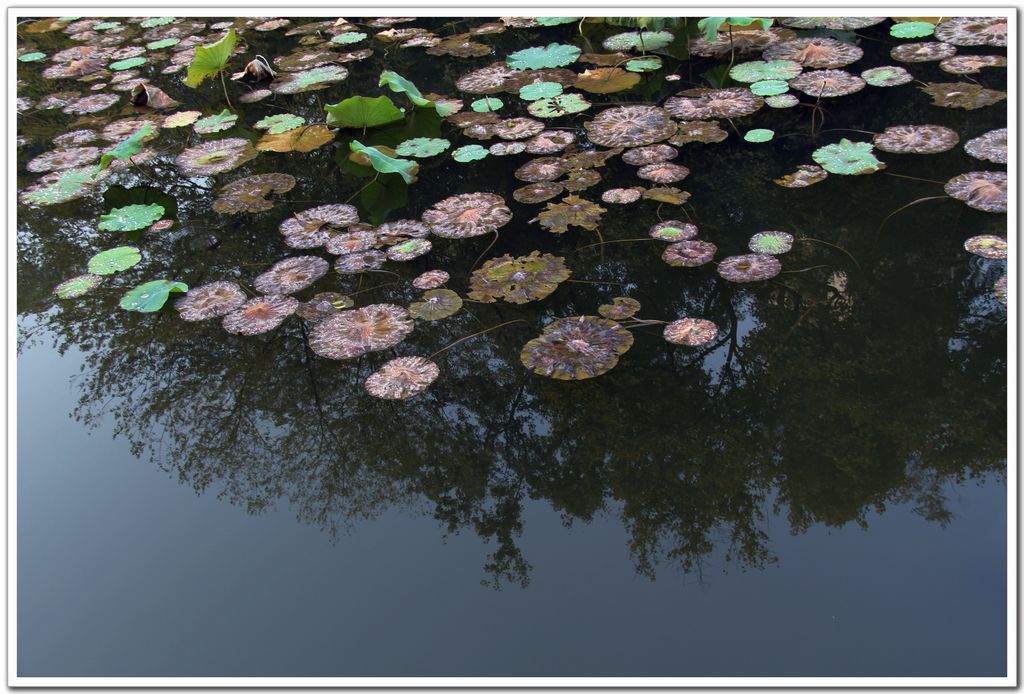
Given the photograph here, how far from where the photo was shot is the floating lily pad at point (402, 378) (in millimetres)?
2584

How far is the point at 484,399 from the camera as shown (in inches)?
99.9

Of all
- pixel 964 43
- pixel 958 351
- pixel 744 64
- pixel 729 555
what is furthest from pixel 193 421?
pixel 964 43

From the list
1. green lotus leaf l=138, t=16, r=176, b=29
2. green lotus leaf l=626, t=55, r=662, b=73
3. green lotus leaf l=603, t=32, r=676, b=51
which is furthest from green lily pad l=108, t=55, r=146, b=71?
green lotus leaf l=626, t=55, r=662, b=73

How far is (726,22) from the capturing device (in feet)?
16.2

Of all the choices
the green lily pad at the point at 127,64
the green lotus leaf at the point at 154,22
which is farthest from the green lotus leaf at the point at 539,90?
the green lotus leaf at the point at 154,22

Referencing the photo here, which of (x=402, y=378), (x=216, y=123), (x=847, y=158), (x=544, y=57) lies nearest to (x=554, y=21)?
(x=544, y=57)

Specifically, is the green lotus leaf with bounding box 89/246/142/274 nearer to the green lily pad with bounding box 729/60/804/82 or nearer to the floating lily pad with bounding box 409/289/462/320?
the floating lily pad with bounding box 409/289/462/320

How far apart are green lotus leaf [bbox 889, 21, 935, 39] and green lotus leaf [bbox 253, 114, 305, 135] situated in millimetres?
3849

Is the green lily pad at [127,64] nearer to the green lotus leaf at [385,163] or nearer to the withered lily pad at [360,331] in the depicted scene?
the green lotus leaf at [385,163]

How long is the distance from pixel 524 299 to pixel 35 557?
73.4 inches

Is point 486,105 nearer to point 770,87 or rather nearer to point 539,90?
point 539,90

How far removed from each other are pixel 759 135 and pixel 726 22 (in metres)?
1.53

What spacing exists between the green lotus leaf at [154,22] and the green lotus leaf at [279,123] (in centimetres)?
348
